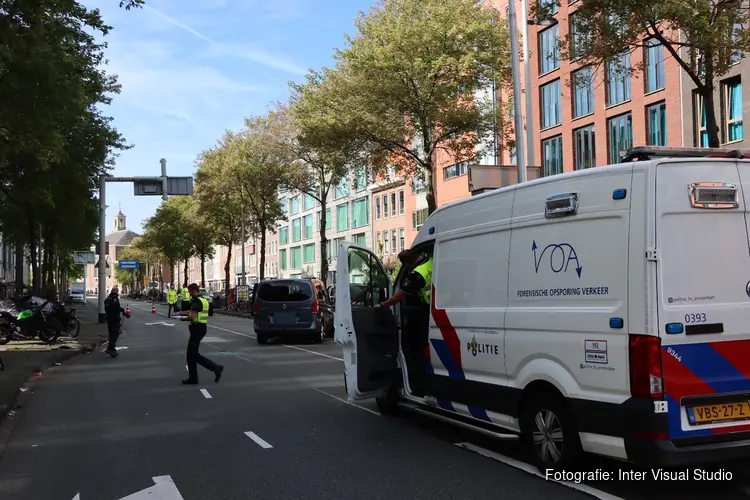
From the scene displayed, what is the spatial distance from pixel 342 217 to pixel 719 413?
6377 cm

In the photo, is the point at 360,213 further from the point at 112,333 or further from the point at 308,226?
the point at 112,333

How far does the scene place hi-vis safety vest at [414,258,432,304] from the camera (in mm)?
8117

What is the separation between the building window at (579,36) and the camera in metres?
14.1

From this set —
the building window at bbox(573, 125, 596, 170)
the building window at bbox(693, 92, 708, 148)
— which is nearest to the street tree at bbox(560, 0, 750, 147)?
the building window at bbox(693, 92, 708, 148)

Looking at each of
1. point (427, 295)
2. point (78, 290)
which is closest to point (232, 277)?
point (78, 290)

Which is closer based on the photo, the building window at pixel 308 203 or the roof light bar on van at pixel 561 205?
the roof light bar on van at pixel 561 205

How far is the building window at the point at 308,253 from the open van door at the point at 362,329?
2673 inches

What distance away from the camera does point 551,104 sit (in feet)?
120

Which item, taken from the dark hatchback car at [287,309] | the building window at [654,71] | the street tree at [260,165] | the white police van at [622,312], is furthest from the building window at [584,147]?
the white police van at [622,312]

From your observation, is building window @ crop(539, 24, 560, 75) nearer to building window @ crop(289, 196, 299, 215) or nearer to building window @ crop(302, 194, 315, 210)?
building window @ crop(302, 194, 315, 210)

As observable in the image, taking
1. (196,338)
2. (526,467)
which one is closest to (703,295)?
(526,467)

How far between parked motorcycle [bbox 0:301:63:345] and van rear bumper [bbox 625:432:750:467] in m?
19.2

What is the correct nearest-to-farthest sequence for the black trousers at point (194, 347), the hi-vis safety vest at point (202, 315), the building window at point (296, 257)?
the black trousers at point (194, 347)
the hi-vis safety vest at point (202, 315)
the building window at point (296, 257)

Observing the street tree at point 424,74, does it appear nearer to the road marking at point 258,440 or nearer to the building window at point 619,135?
the building window at point 619,135
